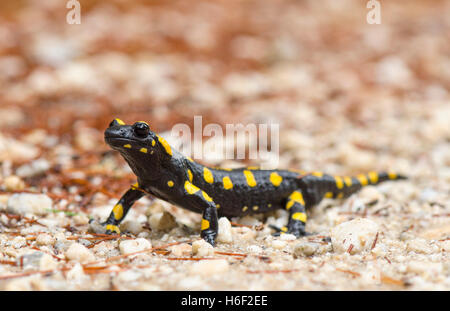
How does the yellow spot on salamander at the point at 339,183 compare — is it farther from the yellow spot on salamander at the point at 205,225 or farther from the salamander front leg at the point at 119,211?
the salamander front leg at the point at 119,211

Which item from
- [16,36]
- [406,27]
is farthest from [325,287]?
[406,27]

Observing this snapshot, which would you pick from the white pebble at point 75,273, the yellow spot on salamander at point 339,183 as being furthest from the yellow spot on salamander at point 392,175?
the white pebble at point 75,273

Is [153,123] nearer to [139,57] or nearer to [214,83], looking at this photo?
[214,83]

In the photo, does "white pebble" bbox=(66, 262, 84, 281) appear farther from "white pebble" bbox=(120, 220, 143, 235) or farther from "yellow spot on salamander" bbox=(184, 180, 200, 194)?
"yellow spot on salamander" bbox=(184, 180, 200, 194)

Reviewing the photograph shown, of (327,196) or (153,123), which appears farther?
(153,123)

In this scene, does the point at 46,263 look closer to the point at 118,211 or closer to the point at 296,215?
the point at 118,211

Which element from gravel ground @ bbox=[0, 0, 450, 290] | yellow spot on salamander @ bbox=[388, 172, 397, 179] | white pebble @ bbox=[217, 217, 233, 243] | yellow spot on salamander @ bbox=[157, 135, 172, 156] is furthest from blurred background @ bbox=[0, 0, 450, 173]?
yellow spot on salamander @ bbox=[157, 135, 172, 156]
